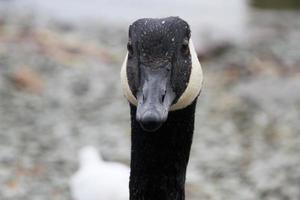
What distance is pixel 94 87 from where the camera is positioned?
914 centimetres

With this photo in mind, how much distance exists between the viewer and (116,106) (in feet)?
28.6

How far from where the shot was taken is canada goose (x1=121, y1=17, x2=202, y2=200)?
10.7 ft

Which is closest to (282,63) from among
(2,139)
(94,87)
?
(94,87)

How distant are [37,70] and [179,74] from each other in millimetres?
6162

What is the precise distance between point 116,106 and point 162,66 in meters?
5.37

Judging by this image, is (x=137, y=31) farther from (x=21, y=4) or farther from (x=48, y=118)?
(x=21, y=4)

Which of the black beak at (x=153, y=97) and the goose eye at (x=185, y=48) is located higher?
the goose eye at (x=185, y=48)

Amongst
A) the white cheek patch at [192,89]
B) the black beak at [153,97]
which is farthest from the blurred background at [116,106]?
the black beak at [153,97]

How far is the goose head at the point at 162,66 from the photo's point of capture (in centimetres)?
332

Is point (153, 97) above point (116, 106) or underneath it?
underneath

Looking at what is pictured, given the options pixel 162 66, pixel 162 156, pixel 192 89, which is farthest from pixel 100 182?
pixel 162 66

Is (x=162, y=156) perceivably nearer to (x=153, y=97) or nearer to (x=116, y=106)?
(x=153, y=97)

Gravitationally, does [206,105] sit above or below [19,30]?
below

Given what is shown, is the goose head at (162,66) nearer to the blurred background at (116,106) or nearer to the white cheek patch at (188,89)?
the white cheek patch at (188,89)
